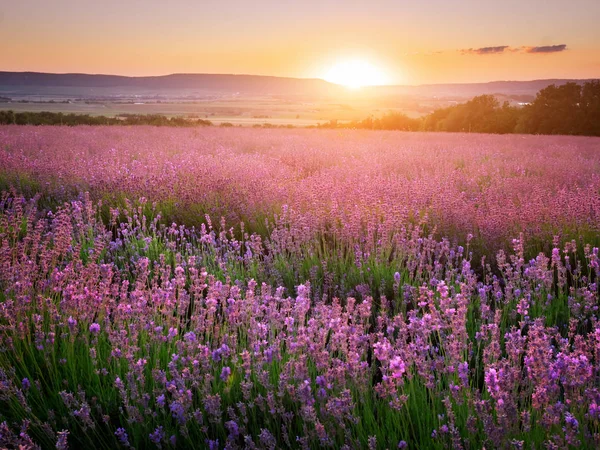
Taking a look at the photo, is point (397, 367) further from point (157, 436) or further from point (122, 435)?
point (122, 435)

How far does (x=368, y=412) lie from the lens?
1.84 meters

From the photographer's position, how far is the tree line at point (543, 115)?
28734 mm

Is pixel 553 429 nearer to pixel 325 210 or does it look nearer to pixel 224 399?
pixel 224 399

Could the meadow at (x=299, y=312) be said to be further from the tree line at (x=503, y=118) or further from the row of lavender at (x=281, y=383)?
the tree line at (x=503, y=118)

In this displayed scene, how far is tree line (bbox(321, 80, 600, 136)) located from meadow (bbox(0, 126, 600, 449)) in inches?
913

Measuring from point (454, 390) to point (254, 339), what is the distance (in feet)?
2.97

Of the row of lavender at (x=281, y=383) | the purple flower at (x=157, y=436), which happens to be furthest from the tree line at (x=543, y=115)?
the purple flower at (x=157, y=436)

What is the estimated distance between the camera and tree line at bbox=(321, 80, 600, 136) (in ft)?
94.3

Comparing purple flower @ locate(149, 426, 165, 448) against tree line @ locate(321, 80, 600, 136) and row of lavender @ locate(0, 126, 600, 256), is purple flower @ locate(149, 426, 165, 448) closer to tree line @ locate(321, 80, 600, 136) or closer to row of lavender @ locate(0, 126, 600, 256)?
row of lavender @ locate(0, 126, 600, 256)

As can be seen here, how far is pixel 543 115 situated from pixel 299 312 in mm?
Result: 31897

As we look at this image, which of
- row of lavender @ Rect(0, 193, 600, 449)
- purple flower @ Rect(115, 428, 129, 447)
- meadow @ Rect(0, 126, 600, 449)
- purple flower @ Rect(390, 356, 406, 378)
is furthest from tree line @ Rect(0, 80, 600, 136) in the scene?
purple flower @ Rect(390, 356, 406, 378)

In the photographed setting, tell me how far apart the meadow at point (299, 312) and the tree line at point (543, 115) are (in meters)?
23.2

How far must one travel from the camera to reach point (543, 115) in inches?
1161

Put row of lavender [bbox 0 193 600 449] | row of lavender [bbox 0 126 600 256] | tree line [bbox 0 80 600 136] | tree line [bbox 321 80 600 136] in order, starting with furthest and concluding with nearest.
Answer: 1. tree line [bbox 321 80 600 136]
2. tree line [bbox 0 80 600 136]
3. row of lavender [bbox 0 126 600 256]
4. row of lavender [bbox 0 193 600 449]
